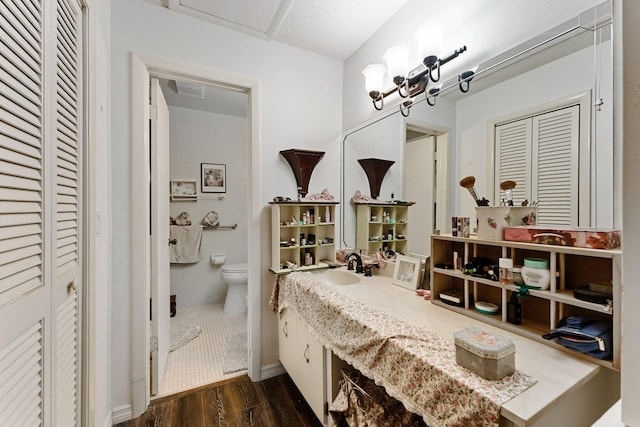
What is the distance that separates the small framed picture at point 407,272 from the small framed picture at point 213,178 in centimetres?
251

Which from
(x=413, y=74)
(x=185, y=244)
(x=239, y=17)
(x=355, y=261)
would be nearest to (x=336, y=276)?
(x=355, y=261)

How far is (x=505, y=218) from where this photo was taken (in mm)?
1050

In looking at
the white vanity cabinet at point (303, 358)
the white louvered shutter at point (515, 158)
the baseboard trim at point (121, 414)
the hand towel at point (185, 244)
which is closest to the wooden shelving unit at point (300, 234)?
the white vanity cabinet at point (303, 358)

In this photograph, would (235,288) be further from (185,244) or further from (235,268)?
(185,244)

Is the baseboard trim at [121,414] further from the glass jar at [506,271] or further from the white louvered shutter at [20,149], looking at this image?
the glass jar at [506,271]

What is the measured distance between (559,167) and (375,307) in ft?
2.99

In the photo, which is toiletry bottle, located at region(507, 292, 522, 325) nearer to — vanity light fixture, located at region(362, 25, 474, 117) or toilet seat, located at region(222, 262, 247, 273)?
vanity light fixture, located at region(362, 25, 474, 117)

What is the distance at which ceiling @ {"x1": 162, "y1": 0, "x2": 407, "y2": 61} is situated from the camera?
1.60 meters

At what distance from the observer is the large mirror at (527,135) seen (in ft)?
2.93

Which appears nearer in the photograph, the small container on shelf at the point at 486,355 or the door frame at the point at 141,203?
the small container on shelf at the point at 486,355

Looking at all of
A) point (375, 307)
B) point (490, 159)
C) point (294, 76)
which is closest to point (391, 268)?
point (375, 307)

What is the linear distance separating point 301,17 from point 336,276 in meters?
1.76

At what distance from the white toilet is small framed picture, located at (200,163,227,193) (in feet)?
3.24

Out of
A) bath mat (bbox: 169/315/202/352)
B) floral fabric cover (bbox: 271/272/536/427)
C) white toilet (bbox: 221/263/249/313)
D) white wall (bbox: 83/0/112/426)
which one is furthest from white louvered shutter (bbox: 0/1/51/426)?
white toilet (bbox: 221/263/249/313)
